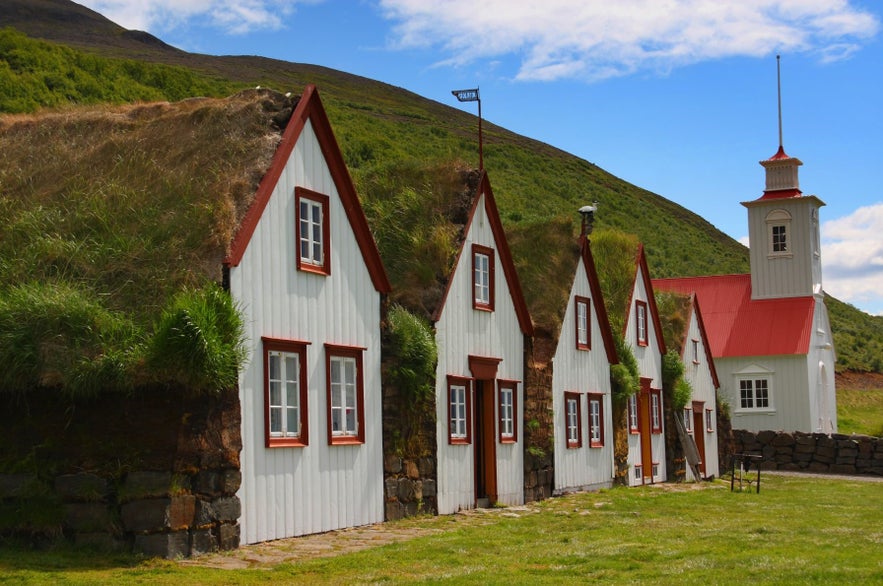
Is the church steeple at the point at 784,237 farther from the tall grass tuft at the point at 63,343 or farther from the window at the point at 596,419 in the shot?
the tall grass tuft at the point at 63,343

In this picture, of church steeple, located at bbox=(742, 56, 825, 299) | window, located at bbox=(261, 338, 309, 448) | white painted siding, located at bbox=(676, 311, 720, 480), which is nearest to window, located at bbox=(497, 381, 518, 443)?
window, located at bbox=(261, 338, 309, 448)

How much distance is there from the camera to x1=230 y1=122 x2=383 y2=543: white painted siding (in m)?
16.1

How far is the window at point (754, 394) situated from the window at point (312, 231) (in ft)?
123

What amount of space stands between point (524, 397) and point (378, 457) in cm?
644

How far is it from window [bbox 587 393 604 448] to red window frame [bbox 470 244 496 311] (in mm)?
6812

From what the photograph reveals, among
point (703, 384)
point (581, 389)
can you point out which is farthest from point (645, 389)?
point (703, 384)

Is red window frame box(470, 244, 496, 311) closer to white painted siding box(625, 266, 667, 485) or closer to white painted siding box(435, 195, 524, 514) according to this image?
white painted siding box(435, 195, 524, 514)

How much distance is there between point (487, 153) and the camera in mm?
107312

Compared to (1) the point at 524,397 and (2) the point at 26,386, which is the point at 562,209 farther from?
(2) the point at 26,386

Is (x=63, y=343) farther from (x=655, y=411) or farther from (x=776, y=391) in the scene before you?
(x=776, y=391)

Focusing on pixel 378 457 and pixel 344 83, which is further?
pixel 344 83

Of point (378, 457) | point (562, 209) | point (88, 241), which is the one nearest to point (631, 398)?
point (378, 457)

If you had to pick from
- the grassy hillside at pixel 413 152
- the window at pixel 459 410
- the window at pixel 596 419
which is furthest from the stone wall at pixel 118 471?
the window at pixel 596 419

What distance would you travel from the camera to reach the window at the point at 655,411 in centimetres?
3497
